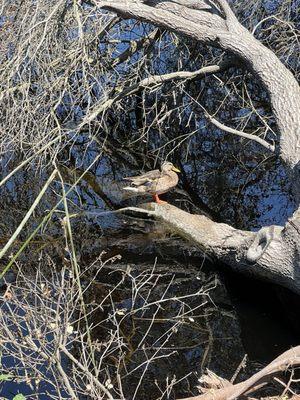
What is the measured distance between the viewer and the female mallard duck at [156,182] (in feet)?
27.5

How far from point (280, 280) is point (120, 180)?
4417mm

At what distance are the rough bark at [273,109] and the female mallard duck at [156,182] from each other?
2.10ft

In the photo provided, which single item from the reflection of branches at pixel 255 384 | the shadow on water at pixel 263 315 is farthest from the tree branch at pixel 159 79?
the reflection of branches at pixel 255 384

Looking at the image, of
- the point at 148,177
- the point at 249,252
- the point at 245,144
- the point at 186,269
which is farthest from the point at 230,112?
the point at 249,252

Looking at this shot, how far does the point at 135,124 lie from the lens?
1126cm

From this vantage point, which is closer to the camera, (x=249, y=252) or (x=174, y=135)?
(x=249, y=252)

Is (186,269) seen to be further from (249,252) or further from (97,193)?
(97,193)

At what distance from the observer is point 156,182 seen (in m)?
8.35

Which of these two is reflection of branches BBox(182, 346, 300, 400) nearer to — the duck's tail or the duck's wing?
the duck's wing

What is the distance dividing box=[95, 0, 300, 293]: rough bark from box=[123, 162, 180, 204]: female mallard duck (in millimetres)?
640

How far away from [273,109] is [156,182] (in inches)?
88.0

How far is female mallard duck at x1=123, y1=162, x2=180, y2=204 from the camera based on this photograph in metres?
8.38

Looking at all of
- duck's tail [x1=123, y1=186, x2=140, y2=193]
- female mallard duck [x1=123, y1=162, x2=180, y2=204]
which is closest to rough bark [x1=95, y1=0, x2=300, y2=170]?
female mallard duck [x1=123, y1=162, x2=180, y2=204]

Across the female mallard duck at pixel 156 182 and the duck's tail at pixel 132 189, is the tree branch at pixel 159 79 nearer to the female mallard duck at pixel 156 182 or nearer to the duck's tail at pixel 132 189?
the female mallard duck at pixel 156 182
